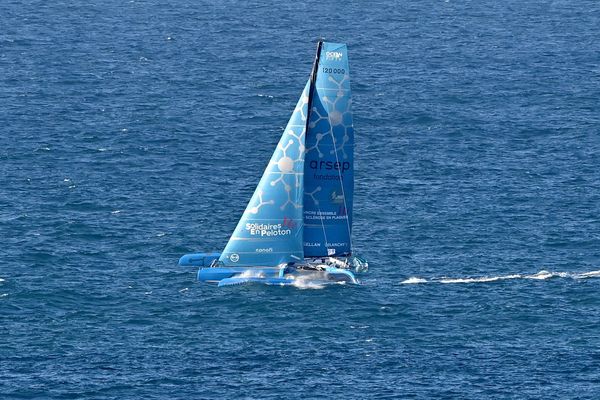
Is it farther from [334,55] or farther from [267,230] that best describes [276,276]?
[334,55]

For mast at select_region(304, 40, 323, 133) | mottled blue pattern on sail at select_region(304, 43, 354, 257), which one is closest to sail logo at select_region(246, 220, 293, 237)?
mottled blue pattern on sail at select_region(304, 43, 354, 257)

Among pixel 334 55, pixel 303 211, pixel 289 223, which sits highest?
pixel 334 55

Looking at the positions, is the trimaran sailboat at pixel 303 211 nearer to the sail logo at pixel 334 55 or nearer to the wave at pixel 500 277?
the sail logo at pixel 334 55

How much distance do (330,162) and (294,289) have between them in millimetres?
10144

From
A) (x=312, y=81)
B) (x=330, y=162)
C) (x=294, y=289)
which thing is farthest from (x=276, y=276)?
(x=312, y=81)

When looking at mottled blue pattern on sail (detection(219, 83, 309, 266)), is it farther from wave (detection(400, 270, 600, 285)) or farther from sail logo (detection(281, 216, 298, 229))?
wave (detection(400, 270, 600, 285))

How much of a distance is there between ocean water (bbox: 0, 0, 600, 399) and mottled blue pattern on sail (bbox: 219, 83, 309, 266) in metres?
3.24

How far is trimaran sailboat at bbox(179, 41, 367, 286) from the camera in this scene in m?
124

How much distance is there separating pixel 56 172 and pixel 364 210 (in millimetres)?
31604

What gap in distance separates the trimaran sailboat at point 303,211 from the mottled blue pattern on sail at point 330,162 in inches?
2.9

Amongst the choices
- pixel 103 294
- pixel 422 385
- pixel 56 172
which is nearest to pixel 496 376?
pixel 422 385

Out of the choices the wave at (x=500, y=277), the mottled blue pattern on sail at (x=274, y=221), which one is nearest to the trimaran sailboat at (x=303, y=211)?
the mottled blue pattern on sail at (x=274, y=221)

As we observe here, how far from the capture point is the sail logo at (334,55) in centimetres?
12212

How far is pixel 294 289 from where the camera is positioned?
12688cm
